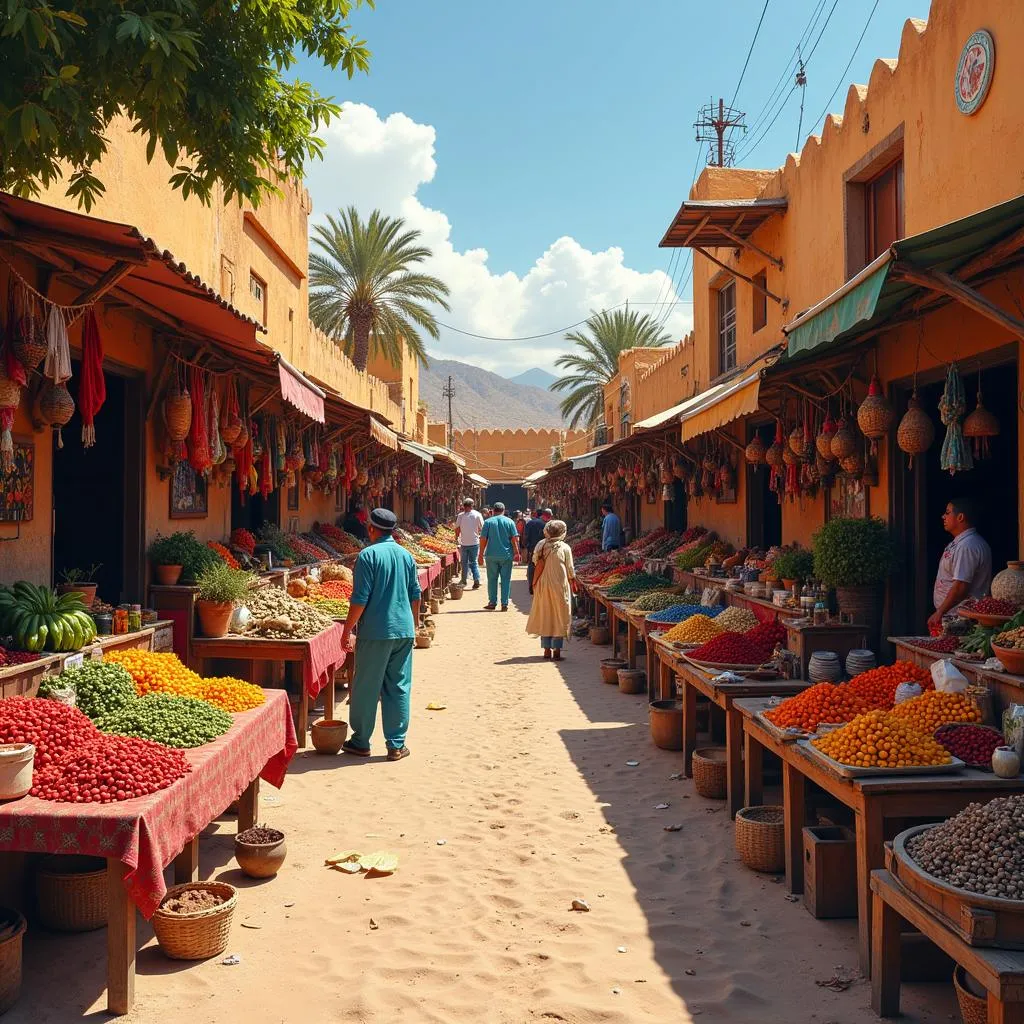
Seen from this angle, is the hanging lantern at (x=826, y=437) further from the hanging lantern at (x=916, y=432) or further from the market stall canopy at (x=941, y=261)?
the market stall canopy at (x=941, y=261)

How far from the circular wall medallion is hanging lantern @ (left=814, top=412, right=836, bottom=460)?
263 centimetres

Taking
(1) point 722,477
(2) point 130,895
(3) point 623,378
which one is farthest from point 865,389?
(3) point 623,378

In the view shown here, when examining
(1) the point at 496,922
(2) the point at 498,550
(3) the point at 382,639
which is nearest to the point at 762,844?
(1) the point at 496,922

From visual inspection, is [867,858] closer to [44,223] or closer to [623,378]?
[44,223]

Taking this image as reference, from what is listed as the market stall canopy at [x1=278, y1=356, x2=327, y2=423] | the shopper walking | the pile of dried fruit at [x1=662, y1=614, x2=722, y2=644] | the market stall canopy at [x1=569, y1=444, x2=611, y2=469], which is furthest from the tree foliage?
the market stall canopy at [x1=569, y1=444, x2=611, y2=469]

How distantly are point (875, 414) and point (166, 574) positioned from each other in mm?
5837

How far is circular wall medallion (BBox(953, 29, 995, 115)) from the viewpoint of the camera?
20.5 feet

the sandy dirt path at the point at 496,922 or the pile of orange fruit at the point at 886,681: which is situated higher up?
the pile of orange fruit at the point at 886,681

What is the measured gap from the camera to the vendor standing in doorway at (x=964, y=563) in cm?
611

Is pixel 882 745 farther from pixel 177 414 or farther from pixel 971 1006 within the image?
pixel 177 414

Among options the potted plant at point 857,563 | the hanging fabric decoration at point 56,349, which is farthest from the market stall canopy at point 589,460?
the hanging fabric decoration at point 56,349

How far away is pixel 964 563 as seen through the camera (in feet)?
20.1

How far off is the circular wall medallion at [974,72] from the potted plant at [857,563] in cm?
318

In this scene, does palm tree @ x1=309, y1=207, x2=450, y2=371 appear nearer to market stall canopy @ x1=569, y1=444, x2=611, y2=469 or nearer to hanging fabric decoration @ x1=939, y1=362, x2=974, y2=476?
market stall canopy @ x1=569, y1=444, x2=611, y2=469
